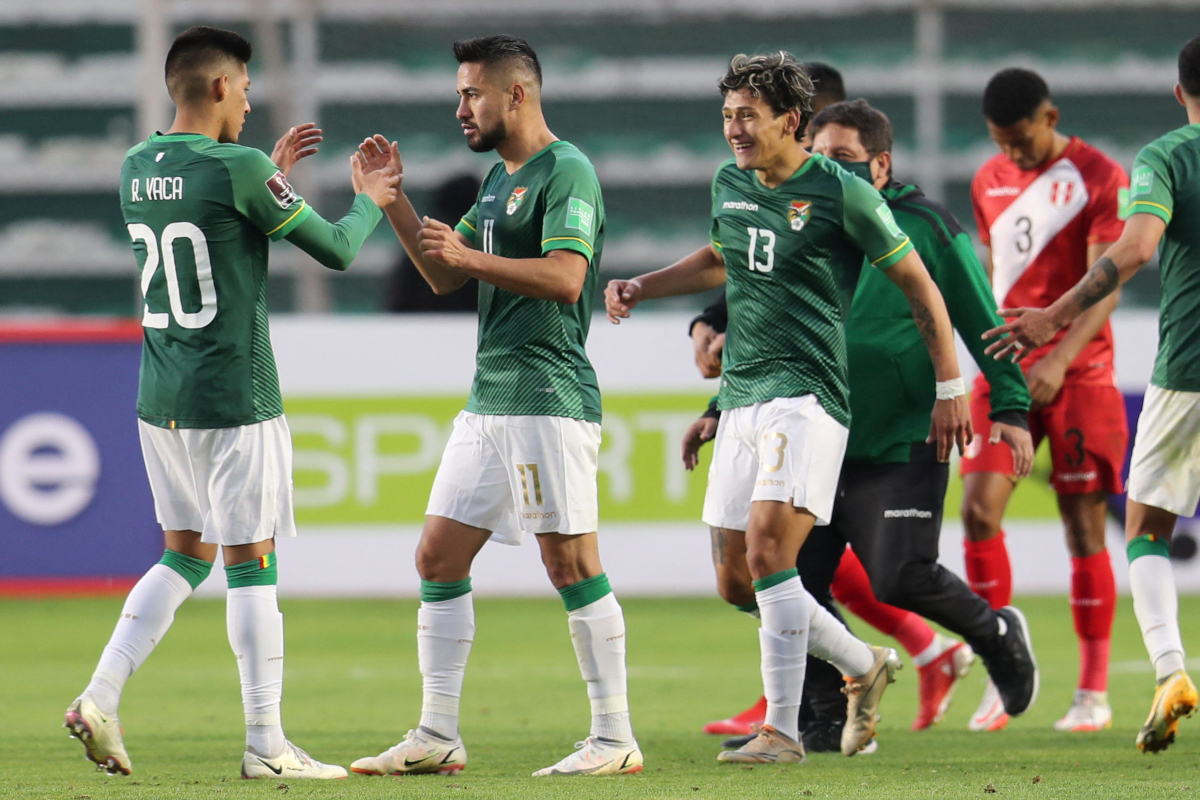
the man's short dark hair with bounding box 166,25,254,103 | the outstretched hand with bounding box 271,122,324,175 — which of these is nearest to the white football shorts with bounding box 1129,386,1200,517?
the outstretched hand with bounding box 271,122,324,175

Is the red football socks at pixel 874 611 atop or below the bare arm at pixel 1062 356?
below

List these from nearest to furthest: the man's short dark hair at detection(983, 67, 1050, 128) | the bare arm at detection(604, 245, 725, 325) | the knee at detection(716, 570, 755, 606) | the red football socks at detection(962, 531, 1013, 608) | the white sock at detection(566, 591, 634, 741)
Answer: the white sock at detection(566, 591, 634, 741) → the knee at detection(716, 570, 755, 606) → the bare arm at detection(604, 245, 725, 325) → the man's short dark hair at detection(983, 67, 1050, 128) → the red football socks at detection(962, 531, 1013, 608)

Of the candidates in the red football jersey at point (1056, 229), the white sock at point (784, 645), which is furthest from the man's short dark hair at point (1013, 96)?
the white sock at point (784, 645)

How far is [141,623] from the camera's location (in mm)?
4602

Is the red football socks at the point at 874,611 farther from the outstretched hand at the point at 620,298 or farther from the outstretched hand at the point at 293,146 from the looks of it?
the outstretched hand at the point at 293,146

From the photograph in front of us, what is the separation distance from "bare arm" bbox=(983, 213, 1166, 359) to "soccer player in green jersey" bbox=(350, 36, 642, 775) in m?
1.27

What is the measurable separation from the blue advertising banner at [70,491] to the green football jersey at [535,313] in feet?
17.1

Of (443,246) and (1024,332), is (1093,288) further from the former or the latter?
(443,246)

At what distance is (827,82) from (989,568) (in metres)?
1.90

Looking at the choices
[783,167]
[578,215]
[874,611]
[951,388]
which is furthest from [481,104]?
[874,611]

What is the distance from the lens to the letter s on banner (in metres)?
9.34

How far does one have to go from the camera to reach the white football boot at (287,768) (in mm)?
4449

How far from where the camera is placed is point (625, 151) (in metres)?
14.3

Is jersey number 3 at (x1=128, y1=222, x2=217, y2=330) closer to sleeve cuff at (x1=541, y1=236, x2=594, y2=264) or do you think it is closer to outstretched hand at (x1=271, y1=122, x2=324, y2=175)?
outstretched hand at (x1=271, y1=122, x2=324, y2=175)
